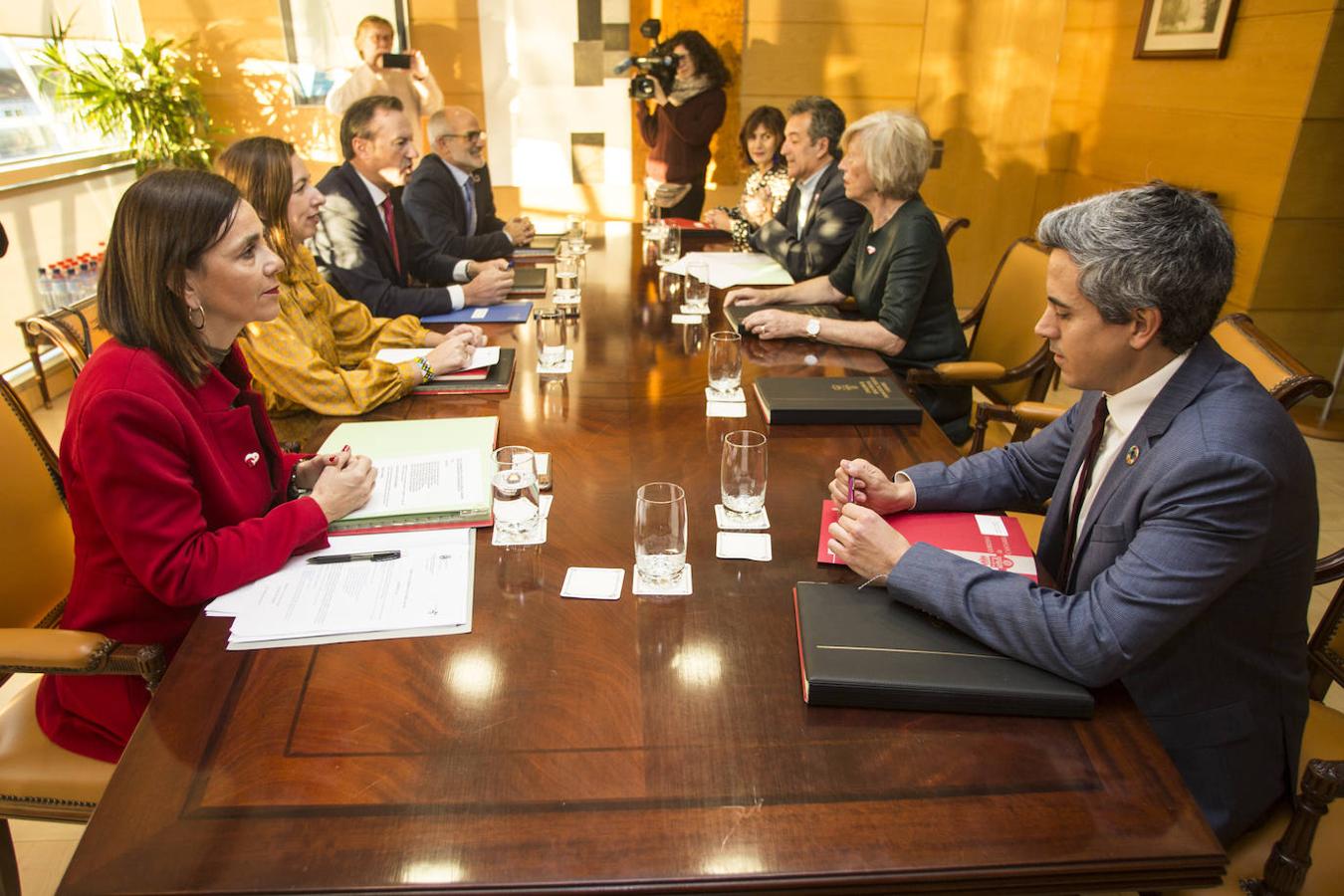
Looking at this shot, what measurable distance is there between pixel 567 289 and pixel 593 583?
5.72 ft

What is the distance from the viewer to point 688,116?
16.8 ft

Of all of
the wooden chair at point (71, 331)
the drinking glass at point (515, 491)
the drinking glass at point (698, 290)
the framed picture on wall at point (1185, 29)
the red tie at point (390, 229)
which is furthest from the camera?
the framed picture on wall at point (1185, 29)

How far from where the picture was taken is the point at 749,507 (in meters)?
1.49

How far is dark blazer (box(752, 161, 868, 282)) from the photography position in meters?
3.18

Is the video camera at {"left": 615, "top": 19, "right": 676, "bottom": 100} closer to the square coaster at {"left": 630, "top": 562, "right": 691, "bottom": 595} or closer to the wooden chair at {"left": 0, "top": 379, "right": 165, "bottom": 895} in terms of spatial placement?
the wooden chair at {"left": 0, "top": 379, "right": 165, "bottom": 895}

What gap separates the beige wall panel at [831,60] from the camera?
5566 mm

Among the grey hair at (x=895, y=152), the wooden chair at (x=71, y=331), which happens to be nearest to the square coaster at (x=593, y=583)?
the wooden chair at (x=71, y=331)

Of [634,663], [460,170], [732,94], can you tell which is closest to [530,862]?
[634,663]

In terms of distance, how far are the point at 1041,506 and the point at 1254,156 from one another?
11.2 ft

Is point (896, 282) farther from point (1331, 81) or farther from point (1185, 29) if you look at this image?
point (1185, 29)

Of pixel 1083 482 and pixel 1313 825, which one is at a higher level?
pixel 1083 482

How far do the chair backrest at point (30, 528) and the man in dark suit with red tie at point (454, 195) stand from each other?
1.86 m

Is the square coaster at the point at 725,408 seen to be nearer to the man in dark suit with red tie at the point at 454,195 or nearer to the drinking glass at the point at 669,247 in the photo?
the drinking glass at the point at 669,247

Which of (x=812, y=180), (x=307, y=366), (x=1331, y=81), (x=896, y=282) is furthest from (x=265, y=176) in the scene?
(x=1331, y=81)
